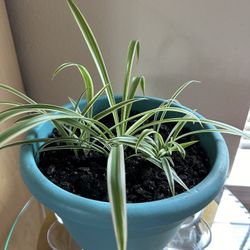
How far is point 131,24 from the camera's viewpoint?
0.71 meters

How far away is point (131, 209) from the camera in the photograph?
0.45 metres

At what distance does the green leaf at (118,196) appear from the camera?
1.22 ft

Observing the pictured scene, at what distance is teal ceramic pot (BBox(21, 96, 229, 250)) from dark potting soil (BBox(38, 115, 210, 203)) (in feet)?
0.12

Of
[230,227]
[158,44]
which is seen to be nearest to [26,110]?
[158,44]

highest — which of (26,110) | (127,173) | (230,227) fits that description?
(26,110)

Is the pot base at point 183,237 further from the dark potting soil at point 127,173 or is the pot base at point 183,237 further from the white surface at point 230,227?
the dark potting soil at point 127,173

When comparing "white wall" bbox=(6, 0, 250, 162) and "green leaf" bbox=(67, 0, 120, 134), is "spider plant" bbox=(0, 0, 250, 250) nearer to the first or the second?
"green leaf" bbox=(67, 0, 120, 134)

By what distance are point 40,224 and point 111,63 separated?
39 centimetres

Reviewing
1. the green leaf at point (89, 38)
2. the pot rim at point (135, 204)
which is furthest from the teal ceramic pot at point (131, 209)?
the green leaf at point (89, 38)

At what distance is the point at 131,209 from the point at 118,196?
0.06 m

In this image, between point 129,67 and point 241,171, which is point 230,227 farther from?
point 129,67

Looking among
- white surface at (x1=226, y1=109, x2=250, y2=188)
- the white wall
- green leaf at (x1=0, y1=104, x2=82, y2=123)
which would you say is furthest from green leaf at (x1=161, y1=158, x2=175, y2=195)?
white surface at (x1=226, y1=109, x2=250, y2=188)

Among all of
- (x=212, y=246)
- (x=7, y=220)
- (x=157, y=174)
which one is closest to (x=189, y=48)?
(x=157, y=174)

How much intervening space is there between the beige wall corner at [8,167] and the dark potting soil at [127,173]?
0.21 metres
